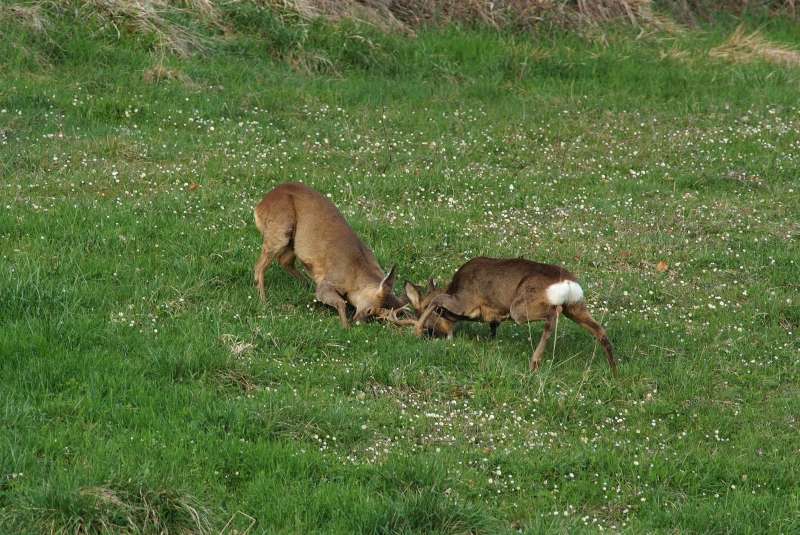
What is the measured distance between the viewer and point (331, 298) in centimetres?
1005

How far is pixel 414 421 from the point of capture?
813 centimetres

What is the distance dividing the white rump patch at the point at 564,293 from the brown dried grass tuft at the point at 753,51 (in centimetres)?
991

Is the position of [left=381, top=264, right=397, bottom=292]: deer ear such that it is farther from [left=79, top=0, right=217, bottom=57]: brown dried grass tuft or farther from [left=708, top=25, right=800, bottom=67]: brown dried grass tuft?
[left=708, top=25, right=800, bottom=67]: brown dried grass tuft

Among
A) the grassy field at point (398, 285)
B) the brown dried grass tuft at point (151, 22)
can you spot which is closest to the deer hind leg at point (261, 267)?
the grassy field at point (398, 285)

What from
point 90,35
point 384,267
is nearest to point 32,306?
point 384,267

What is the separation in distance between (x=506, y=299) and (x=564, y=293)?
1.68 ft

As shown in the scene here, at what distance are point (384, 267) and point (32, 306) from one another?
10.7 feet

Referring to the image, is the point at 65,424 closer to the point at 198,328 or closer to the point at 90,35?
the point at 198,328

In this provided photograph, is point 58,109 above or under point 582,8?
under

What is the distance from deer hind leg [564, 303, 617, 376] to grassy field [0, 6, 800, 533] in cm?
14

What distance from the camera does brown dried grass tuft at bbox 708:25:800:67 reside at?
59.7 feet

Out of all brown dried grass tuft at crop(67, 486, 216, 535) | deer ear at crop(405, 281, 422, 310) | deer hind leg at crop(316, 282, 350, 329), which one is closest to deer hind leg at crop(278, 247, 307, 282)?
deer hind leg at crop(316, 282, 350, 329)

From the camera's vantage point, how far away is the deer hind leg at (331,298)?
989cm

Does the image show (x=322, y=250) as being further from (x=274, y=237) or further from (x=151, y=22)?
(x=151, y=22)
